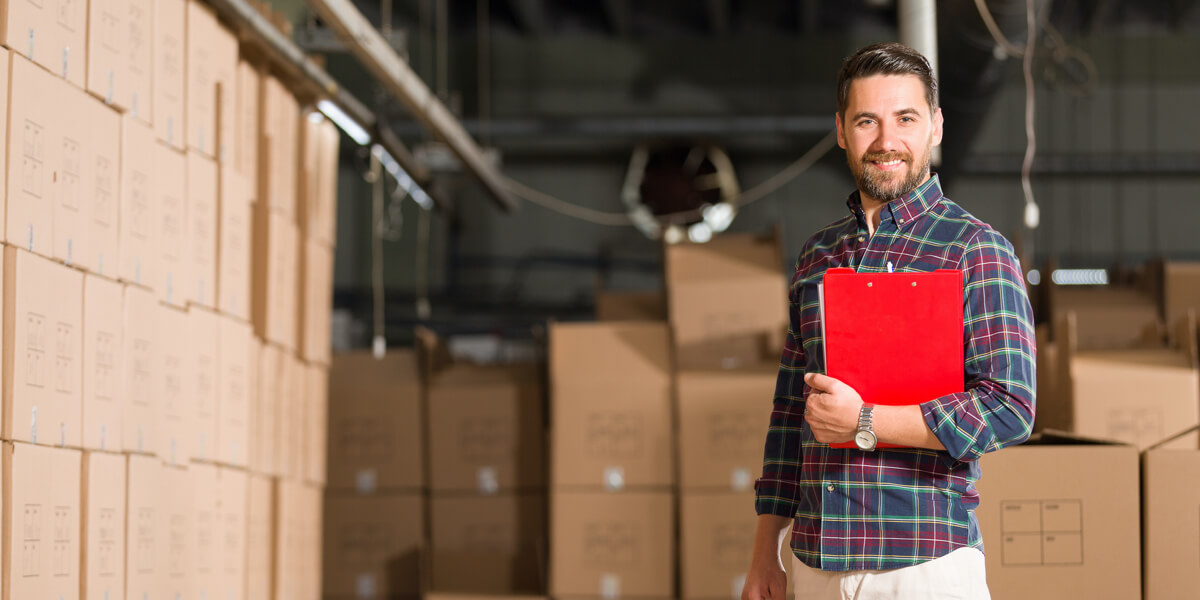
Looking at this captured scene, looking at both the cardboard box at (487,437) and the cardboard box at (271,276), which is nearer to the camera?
the cardboard box at (271,276)

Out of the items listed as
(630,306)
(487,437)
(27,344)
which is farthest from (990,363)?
(630,306)

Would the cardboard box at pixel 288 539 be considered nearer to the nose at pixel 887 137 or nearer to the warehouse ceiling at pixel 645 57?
the nose at pixel 887 137

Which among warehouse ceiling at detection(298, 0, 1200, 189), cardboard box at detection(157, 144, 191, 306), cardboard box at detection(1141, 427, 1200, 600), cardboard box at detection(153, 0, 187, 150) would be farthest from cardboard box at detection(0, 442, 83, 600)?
warehouse ceiling at detection(298, 0, 1200, 189)

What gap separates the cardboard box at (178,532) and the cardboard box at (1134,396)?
2463 mm

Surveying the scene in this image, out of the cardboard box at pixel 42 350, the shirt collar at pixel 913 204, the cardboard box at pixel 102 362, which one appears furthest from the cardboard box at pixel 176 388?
the shirt collar at pixel 913 204

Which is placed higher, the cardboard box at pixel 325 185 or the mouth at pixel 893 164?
the cardboard box at pixel 325 185

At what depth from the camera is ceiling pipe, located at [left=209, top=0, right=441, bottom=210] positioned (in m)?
3.34

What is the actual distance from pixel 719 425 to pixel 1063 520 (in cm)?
200

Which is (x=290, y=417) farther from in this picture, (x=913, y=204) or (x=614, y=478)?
(x=913, y=204)

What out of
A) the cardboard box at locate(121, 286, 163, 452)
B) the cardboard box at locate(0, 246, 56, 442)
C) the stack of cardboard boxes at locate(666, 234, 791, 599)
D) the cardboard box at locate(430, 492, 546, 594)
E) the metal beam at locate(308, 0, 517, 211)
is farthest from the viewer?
the cardboard box at locate(430, 492, 546, 594)

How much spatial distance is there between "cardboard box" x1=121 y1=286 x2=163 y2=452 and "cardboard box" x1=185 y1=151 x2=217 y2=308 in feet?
0.82

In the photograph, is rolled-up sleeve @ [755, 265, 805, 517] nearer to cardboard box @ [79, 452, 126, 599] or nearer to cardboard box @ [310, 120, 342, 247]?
cardboard box @ [79, 452, 126, 599]

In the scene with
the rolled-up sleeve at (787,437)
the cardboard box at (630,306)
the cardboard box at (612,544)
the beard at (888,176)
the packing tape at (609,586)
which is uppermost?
the cardboard box at (630,306)

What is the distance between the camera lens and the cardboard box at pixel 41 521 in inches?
87.0
